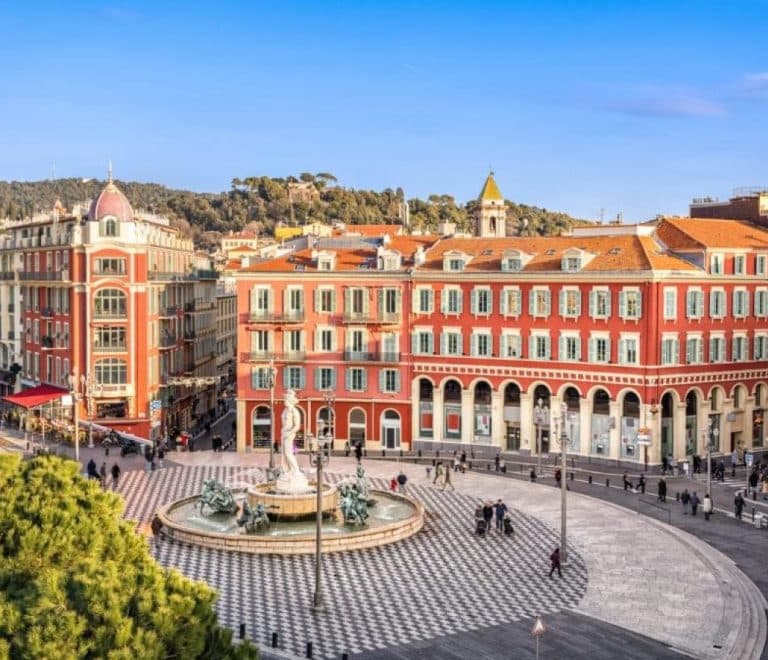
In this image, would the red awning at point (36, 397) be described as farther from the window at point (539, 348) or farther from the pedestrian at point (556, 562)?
the pedestrian at point (556, 562)

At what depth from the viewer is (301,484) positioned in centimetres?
4522

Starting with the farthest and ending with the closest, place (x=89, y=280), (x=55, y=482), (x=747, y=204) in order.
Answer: (x=747, y=204) < (x=89, y=280) < (x=55, y=482)

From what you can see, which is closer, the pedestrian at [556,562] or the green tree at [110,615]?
the green tree at [110,615]

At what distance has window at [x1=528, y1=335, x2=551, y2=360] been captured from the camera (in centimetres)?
6544

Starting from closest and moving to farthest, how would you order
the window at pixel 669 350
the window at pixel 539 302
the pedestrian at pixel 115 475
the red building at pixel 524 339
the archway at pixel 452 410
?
the pedestrian at pixel 115 475
the window at pixel 669 350
the red building at pixel 524 339
the window at pixel 539 302
the archway at pixel 452 410

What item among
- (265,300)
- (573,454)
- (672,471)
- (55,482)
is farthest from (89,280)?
(55,482)

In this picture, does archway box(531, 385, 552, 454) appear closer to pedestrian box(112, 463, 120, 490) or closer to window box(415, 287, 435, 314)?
window box(415, 287, 435, 314)

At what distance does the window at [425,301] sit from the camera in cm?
6925

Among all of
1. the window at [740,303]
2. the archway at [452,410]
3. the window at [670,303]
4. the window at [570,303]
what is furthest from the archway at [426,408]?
the window at [740,303]

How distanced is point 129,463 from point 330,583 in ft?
89.1

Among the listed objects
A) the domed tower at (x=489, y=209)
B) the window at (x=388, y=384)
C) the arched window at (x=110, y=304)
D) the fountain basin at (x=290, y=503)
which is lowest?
the fountain basin at (x=290, y=503)

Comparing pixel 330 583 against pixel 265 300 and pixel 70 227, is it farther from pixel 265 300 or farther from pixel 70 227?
pixel 70 227

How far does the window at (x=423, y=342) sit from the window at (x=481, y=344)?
113 inches

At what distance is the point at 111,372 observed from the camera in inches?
2756
